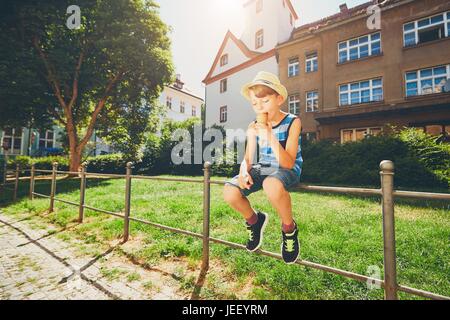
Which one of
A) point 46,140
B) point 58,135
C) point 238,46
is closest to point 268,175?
point 238,46

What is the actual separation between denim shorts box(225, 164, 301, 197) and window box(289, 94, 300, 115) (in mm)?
19169

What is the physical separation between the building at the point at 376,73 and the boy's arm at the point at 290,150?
13642 millimetres

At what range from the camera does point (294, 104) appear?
66.7ft

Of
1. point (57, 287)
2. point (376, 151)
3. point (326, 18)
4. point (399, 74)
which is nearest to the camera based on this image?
point (57, 287)

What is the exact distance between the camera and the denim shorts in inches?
73.7

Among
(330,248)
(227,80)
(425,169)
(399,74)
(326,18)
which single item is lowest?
(330,248)

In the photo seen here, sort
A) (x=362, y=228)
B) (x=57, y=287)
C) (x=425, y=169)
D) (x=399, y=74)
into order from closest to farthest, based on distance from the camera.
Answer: (x=57, y=287) → (x=362, y=228) → (x=425, y=169) → (x=399, y=74)

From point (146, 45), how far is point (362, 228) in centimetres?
1597

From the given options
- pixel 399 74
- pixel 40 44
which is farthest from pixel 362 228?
pixel 40 44

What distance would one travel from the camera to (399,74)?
15.5m

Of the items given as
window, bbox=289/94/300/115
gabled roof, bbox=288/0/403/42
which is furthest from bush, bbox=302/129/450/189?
gabled roof, bbox=288/0/403/42

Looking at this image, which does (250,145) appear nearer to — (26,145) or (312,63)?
(312,63)

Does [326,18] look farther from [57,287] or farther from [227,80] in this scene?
[57,287]

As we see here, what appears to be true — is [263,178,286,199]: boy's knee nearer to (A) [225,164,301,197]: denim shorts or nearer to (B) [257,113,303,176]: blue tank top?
(A) [225,164,301,197]: denim shorts
